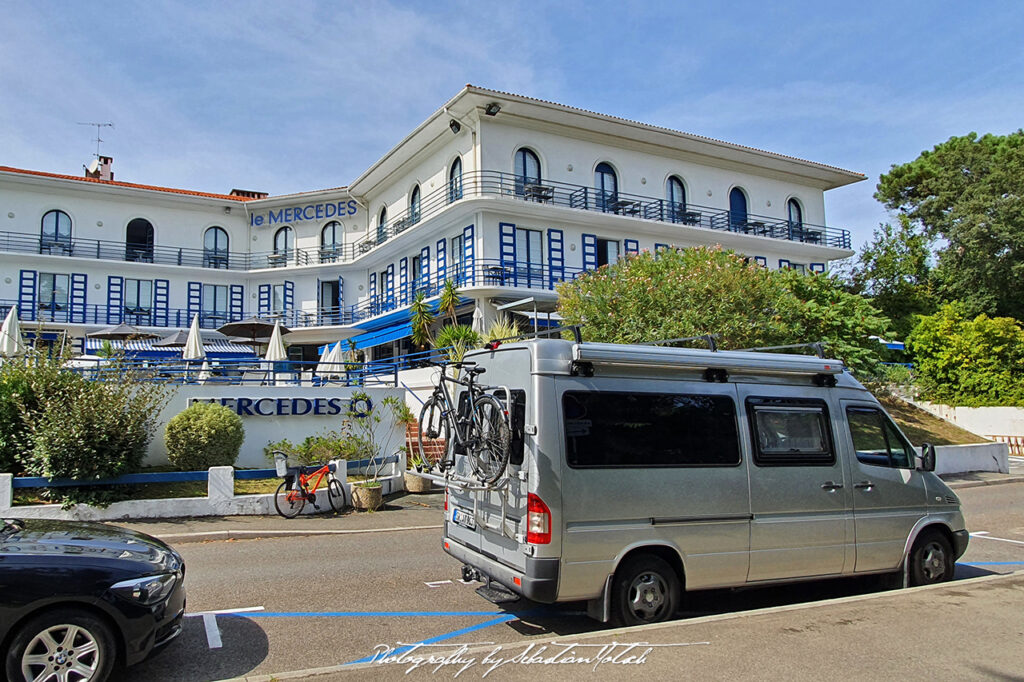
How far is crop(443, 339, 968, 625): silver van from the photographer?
563cm

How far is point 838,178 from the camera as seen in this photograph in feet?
112

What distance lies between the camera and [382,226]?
32906mm

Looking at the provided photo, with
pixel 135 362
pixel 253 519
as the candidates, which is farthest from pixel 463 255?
pixel 253 519

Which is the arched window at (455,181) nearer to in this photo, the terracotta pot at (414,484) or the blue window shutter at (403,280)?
the blue window shutter at (403,280)

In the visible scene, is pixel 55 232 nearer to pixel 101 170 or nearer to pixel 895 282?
pixel 101 170

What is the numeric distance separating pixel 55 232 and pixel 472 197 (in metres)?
22.9

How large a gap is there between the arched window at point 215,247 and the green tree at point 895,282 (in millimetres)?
33328

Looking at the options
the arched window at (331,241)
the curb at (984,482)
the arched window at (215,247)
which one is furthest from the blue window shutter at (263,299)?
the curb at (984,482)

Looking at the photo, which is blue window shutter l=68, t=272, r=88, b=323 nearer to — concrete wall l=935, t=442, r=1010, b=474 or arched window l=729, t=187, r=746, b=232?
arched window l=729, t=187, r=746, b=232

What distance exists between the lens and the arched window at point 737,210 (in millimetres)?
31531

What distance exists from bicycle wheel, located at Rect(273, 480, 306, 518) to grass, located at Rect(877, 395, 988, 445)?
21.2 m

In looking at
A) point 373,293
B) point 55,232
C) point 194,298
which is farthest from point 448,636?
point 55,232

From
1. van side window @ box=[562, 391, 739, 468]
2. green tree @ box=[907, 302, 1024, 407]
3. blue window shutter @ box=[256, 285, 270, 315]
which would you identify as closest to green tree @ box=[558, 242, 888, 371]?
van side window @ box=[562, 391, 739, 468]

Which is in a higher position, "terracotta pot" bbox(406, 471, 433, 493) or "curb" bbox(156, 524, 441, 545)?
"terracotta pot" bbox(406, 471, 433, 493)
